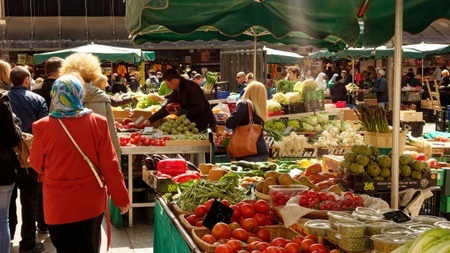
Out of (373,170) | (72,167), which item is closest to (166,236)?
(72,167)

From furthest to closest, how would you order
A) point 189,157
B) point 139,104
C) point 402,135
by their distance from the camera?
point 139,104 < point 189,157 < point 402,135

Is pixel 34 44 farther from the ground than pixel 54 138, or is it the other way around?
pixel 34 44

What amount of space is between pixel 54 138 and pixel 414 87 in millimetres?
22396

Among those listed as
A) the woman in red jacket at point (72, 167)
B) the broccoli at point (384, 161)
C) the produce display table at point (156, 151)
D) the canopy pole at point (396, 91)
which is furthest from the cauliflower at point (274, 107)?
the woman in red jacket at point (72, 167)

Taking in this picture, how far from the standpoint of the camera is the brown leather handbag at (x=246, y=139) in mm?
8641

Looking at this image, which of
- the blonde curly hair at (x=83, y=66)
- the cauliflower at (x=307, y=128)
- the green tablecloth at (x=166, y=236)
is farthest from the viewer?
the cauliflower at (x=307, y=128)

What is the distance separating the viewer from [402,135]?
21.5ft

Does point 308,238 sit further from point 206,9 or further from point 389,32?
point 389,32

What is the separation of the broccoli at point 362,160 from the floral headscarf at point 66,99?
92.4 inches

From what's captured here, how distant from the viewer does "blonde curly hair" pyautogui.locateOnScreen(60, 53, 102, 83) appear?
22.8 ft

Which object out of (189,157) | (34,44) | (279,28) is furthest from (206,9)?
(34,44)

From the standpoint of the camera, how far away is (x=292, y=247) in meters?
3.99

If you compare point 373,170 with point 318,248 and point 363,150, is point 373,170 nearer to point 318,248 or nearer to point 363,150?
point 363,150

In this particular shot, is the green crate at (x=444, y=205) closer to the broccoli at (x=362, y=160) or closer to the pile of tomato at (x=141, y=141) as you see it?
the broccoli at (x=362, y=160)
